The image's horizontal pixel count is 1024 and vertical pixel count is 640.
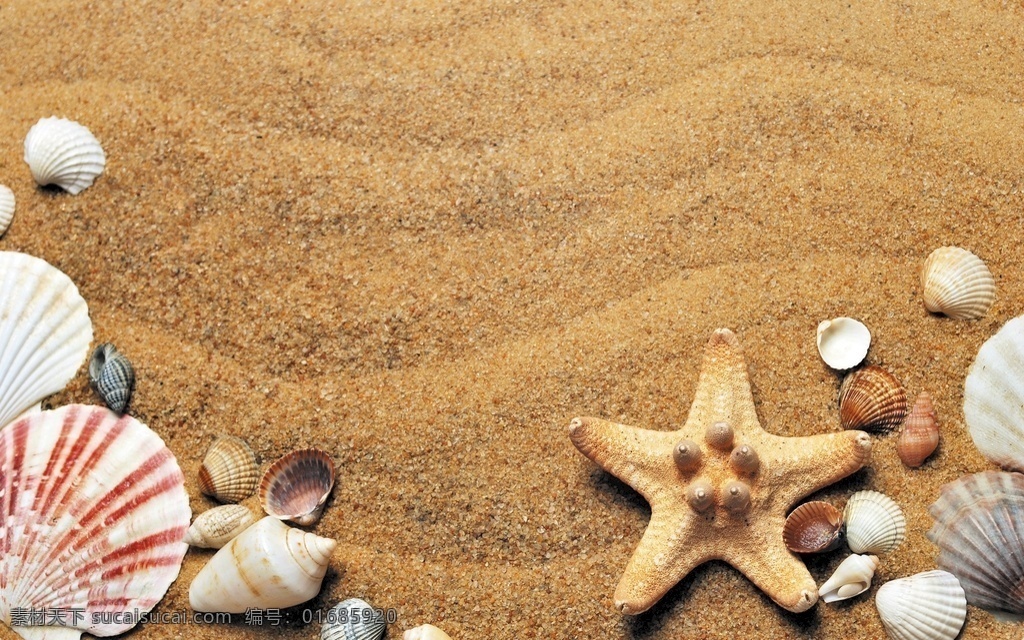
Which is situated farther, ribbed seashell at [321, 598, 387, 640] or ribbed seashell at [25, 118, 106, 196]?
ribbed seashell at [25, 118, 106, 196]

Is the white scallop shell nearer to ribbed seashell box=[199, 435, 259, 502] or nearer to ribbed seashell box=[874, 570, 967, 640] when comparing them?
ribbed seashell box=[874, 570, 967, 640]

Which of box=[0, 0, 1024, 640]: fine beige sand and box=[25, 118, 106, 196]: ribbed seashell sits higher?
box=[25, 118, 106, 196]: ribbed seashell

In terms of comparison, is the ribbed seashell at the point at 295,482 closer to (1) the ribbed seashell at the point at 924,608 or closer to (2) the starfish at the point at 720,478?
(2) the starfish at the point at 720,478

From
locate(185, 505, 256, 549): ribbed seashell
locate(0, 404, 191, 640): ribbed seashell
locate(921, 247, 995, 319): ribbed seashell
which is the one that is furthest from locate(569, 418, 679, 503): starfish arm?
locate(0, 404, 191, 640): ribbed seashell

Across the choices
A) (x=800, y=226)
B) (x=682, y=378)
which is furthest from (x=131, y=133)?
(x=800, y=226)

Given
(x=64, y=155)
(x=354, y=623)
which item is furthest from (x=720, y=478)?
(x=64, y=155)

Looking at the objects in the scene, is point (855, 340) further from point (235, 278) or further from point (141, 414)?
point (141, 414)

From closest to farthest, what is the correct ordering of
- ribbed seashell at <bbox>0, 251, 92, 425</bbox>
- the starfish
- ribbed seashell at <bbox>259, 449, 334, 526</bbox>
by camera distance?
the starfish, ribbed seashell at <bbox>259, 449, 334, 526</bbox>, ribbed seashell at <bbox>0, 251, 92, 425</bbox>
